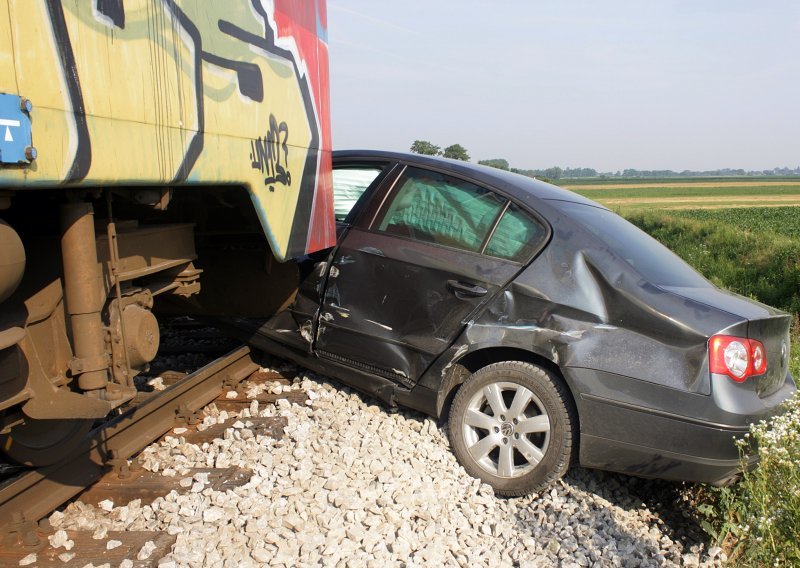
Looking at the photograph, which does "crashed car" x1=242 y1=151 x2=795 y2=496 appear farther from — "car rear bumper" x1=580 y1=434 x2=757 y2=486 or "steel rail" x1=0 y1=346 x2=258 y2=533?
"steel rail" x1=0 y1=346 x2=258 y2=533

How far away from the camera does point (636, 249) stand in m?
4.62

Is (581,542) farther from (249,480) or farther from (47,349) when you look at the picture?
(47,349)

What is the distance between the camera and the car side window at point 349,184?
5555 millimetres

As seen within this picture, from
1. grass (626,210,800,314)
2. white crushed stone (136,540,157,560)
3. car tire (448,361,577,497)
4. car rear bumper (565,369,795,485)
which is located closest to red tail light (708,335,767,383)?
car rear bumper (565,369,795,485)

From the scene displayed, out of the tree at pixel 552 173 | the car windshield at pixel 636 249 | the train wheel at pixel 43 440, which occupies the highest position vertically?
the car windshield at pixel 636 249

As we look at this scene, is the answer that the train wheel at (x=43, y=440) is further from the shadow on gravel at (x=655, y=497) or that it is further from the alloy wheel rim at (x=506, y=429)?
the shadow on gravel at (x=655, y=497)

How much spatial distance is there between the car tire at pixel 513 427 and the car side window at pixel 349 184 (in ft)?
5.98

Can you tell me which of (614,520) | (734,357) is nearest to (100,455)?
(614,520)

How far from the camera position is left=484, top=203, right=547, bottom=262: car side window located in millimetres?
4527

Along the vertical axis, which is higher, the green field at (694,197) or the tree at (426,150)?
the tree at (426,150)

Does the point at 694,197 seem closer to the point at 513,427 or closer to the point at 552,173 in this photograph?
the point at 552,173

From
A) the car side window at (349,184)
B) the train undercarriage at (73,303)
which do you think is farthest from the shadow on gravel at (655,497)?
the train undercarriage at (73,303)

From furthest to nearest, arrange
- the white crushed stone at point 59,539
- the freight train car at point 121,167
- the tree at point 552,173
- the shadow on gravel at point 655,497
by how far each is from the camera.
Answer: the tree at point 552,173, the shadow on gravel at point 655,497, the white crushed stone at point 59,539, the freight train car at point 121,167

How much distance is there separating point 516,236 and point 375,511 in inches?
75.0
